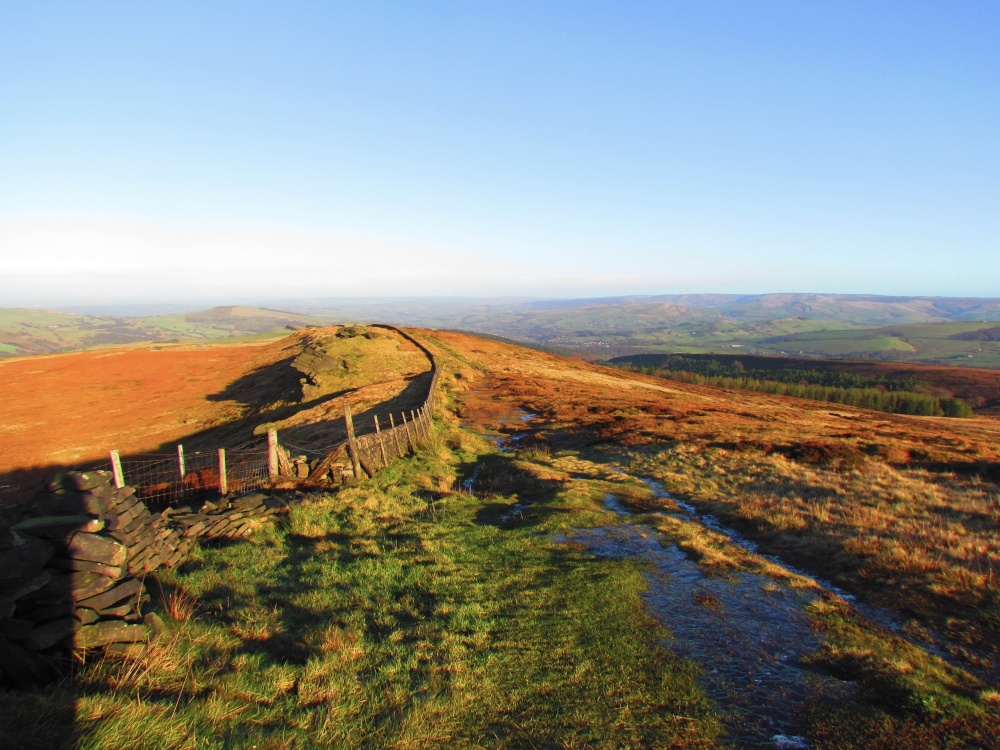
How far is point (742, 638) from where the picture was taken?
27.4 ft

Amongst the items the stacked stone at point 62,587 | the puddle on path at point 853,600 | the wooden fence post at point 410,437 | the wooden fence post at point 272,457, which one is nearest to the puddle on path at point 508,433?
the wooden fence post at point 410,437

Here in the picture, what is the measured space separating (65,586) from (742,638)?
998 cm

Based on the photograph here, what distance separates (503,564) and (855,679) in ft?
21.1

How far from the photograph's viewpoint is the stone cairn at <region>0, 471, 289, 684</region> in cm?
600

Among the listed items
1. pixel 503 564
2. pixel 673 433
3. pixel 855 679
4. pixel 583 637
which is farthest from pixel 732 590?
pixel 673 433

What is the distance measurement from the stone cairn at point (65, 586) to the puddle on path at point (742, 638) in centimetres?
797

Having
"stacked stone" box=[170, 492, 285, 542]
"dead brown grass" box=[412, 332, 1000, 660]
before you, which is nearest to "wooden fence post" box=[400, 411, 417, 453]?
"dead brown grass" box=[412, 332, 1000, 660]

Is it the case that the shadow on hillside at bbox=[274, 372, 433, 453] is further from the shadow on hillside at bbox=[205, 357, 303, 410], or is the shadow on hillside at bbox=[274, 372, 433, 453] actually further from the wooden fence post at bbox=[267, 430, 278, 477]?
the wooden fence post at bbox=[267, 430, 278, 477]

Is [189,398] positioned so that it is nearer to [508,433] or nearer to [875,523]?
[508,433]

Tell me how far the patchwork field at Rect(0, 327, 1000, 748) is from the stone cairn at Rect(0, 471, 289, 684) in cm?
44

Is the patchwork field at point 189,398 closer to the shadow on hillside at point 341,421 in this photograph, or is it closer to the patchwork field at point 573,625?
the shadow on hillside at point 341,421

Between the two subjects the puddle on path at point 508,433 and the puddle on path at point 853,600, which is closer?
the puddle on path at point 853,600

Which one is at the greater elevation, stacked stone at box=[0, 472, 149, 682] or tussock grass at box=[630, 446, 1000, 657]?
stacked stone at box=[0, 472, 149, 682]

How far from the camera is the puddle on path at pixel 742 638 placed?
6.53 meters
